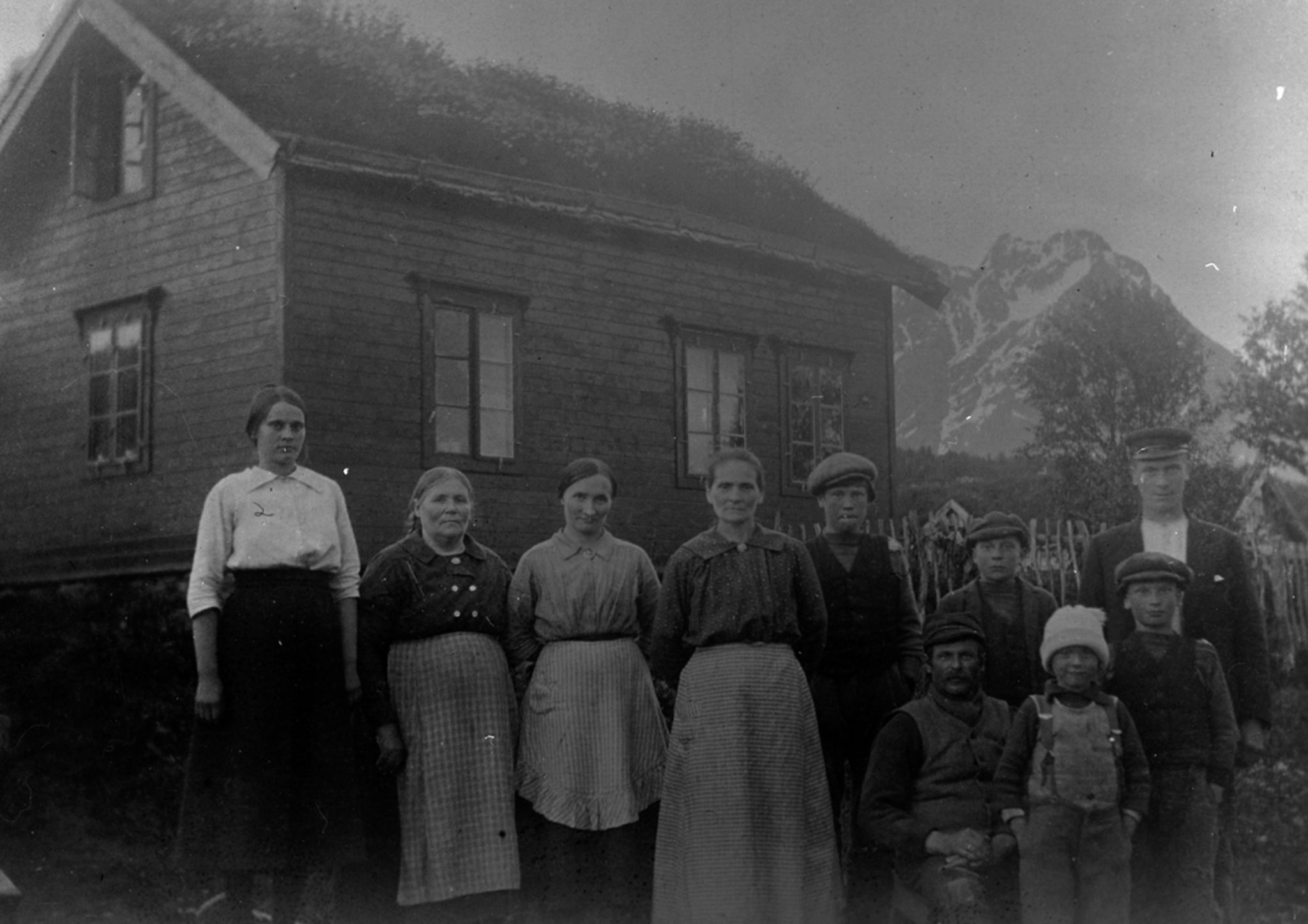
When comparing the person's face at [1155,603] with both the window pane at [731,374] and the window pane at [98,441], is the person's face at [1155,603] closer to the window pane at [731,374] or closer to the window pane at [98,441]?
the window pane at [731,374]

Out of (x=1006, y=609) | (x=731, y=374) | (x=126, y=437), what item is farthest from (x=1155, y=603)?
(x=126, y=437)

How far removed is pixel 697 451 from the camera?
10.1 m

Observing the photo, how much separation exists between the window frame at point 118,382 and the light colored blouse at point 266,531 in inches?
204

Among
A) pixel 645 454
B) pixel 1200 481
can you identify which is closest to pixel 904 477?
pixel 1200 481

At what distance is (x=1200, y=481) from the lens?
485 inches

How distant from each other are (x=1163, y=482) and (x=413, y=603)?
2838 mm

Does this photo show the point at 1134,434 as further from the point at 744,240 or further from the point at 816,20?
the point at 744,240

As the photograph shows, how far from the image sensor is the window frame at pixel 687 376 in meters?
9.92

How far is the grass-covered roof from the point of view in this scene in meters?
7.92

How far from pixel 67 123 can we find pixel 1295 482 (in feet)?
48.4

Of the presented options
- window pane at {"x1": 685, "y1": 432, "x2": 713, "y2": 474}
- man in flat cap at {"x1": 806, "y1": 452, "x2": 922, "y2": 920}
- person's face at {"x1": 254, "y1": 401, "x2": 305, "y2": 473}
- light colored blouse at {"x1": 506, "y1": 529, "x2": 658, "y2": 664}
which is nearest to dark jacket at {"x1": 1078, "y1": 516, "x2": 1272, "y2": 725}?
man in flat cap at {"x1": 806, "y1": 452, "x2": 922, "y2": 920}

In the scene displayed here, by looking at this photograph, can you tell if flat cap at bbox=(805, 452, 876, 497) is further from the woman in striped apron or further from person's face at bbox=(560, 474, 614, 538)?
person's face at bbox=(560, 474, 614, 538)

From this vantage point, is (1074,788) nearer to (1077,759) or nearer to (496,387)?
(1077,759)

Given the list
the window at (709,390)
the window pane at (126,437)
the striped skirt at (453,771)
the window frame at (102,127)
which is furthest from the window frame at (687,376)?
the striped skirt at (453,771)
